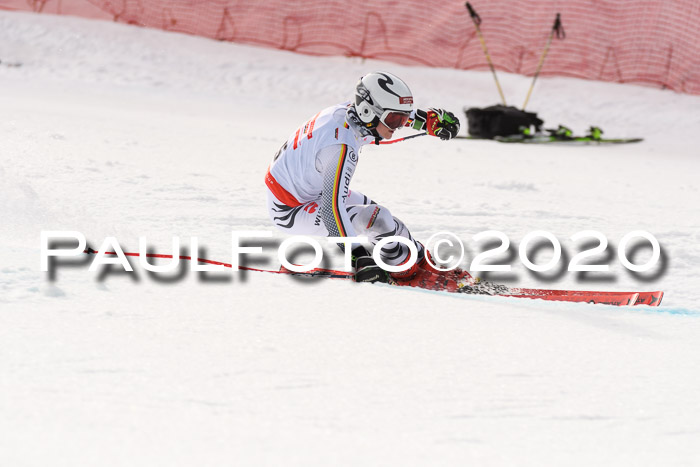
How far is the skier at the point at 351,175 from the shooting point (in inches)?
151

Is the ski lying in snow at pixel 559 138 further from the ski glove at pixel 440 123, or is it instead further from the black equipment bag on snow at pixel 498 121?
the ski glove at pixel 440 123

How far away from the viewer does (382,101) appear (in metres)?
3.90

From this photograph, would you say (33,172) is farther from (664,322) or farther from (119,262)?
(664,322)

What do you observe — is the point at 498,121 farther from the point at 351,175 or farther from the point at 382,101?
the point at 351,175

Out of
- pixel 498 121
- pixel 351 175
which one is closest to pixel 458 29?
pixel 498 121

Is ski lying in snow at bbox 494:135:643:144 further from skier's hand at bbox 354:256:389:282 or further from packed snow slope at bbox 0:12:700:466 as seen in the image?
skier's hand at bbox 354:256:389:282

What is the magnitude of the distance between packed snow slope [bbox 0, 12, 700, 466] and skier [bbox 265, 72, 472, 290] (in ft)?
Answer: 1.05

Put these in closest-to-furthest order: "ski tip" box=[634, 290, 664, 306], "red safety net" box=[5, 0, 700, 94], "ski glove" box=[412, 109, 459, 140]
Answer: "ski tip" box=[634, 290, 664, 306] < "ski glove" box=[412, 109, 459, 140] < "red safety net" box=[5, 0, 700, 94]

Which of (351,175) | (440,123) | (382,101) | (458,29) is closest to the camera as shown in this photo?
(351,175)

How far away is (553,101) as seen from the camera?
1398 centimetres

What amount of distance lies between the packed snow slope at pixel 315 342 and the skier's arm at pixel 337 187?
1.01 ft

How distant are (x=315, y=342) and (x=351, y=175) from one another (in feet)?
3.66

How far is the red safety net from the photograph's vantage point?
568 inches

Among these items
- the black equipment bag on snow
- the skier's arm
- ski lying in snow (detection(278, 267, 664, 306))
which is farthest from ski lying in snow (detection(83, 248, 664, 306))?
the black equipment bag on snow
